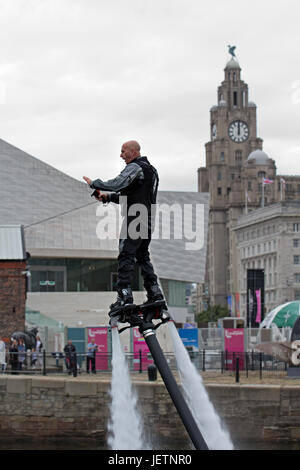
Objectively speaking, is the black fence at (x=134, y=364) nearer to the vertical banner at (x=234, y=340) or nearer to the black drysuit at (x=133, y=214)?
the vertical banner at (x=234, y=340)

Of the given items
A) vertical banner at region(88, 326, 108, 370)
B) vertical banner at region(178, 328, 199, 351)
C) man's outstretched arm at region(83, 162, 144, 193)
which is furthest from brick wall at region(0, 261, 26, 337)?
man's outstretched arm at region(83, 162, 144, 193)

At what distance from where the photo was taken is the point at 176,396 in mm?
8156

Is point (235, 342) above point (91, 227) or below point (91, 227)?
below

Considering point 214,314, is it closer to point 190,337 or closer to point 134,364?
point 190,337

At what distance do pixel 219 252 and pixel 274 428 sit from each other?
170417 millimetres

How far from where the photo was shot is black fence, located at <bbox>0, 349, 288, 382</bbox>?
106 ft

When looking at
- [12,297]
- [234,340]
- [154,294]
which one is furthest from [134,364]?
[154,294]

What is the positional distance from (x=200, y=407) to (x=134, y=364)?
2546cm

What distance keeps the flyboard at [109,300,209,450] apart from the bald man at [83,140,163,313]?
8cm

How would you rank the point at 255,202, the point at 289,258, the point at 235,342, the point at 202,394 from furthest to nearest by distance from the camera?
1. the point at 255,202
2. the point at 289,258
3. the point at 235,342
4. the point at 202,394

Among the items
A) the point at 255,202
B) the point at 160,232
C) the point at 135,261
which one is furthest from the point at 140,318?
the point at 255,202

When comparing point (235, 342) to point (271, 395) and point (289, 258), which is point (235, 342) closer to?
point (271, 395)

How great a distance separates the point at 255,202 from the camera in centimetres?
19062

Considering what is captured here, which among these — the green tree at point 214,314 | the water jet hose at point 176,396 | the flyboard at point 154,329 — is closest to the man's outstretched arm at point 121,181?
the flyboard at point 154,329
